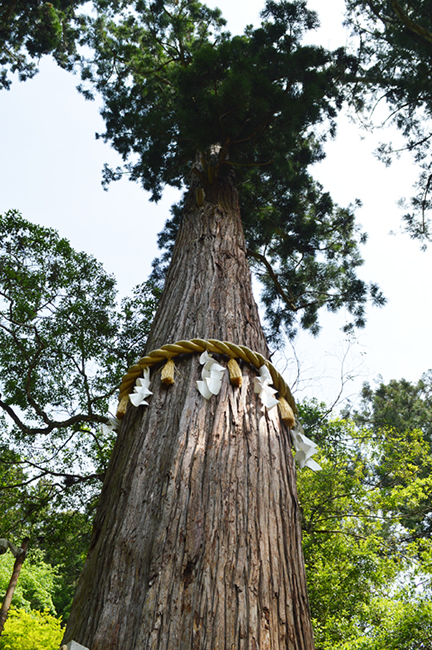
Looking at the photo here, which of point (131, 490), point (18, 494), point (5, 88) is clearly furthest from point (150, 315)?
point (5, 88)

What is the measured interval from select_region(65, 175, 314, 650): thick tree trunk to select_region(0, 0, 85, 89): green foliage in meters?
8.00

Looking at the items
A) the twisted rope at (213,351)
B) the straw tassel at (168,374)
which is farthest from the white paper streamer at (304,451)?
the straw tassel at (168,374)

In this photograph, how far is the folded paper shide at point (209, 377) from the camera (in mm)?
1439

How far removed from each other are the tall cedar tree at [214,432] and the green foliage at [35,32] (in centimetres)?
391

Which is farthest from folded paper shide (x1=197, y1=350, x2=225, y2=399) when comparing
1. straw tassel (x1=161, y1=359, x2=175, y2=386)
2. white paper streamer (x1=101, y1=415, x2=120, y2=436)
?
white paper streamer (x1=101, y1=415, x2=120, y2=436)

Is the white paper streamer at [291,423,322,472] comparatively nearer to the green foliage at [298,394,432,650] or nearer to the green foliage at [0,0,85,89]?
the green foliage at [298,394,432,650]

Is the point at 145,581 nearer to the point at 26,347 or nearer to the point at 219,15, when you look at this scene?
the point at 26,347

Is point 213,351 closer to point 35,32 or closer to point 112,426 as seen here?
point 112,426

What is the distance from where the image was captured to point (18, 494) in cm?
531

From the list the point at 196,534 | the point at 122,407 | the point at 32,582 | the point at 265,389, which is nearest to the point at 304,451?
the point at 265,389

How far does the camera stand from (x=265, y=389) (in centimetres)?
153

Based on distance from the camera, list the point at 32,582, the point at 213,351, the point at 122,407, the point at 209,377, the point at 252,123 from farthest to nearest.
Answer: the point at 32,582
the point at 252,123
the point at 122,407
the point at 213,351
the point at 209,377

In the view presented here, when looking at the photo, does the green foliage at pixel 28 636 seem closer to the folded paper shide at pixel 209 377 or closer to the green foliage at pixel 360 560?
the green foliage at pixel 360 560

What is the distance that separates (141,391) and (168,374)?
12cm
